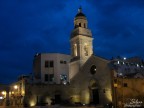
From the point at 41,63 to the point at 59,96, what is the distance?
361 inches

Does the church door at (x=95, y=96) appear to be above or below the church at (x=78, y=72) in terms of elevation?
below

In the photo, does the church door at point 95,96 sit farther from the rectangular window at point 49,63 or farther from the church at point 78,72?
the rectangular window at point 49,63

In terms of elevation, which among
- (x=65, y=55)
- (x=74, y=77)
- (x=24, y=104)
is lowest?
(x=24, y=104)

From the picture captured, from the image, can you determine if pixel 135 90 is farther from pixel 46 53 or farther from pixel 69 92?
pixel 46 53

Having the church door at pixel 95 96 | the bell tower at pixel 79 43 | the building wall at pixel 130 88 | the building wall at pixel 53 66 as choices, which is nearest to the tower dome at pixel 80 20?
the bell tower at pixel 79 43

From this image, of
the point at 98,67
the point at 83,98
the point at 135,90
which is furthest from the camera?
the point at 83,98

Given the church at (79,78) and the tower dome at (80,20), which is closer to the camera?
the church at (79,78)

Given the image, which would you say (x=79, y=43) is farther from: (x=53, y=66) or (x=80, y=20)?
(x=53, y=66)

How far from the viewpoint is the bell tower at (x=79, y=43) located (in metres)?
56.7

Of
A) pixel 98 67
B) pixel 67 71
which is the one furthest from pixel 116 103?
pixel 67 71

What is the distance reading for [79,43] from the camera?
56.9 meters

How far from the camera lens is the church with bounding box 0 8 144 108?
47875 millimetres

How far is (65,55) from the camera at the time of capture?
211 feet

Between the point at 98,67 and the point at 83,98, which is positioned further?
the point at 83,98
